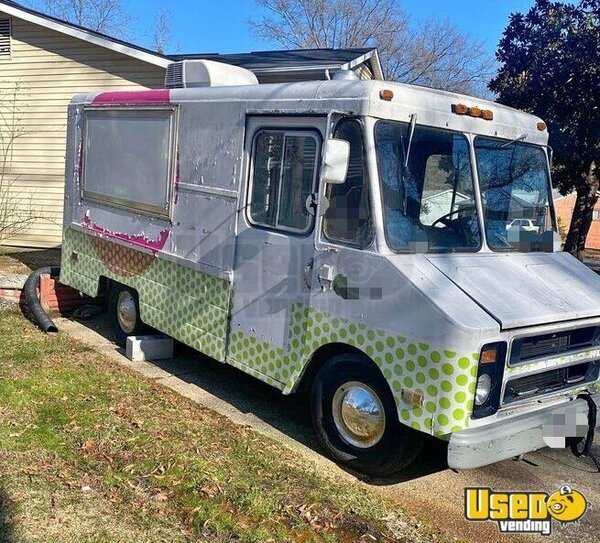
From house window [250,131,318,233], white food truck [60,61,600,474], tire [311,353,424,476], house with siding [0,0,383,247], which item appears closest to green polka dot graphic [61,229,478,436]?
white food truck [60,61,600,474]

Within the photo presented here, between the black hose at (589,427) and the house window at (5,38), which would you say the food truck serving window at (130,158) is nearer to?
the black hose at (589,427)

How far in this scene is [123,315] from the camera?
7121mm

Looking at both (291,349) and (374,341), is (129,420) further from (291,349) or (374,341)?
(374,341)

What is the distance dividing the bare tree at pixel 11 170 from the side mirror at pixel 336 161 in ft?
35.3

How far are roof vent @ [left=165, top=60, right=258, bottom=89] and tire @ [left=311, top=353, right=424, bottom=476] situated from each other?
3068 mm

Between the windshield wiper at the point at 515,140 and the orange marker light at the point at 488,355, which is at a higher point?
the windshield wiper at the point at 515,140

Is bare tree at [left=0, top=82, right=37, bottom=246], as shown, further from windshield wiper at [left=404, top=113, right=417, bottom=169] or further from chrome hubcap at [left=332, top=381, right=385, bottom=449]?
windshield wiper at [left=404, top=113, right=417, bottom=169]

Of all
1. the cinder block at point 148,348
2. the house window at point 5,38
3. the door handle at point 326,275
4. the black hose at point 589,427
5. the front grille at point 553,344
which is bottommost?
the cinder block at point 148,348

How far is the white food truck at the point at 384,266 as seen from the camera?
3834 mm

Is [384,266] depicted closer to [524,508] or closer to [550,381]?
[550,381]

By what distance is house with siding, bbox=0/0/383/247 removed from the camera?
12.2 meters

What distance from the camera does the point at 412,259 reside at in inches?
161

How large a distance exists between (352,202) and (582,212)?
33.7ft

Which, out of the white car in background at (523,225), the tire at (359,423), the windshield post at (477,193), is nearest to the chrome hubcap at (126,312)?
the tire at (359,423)
